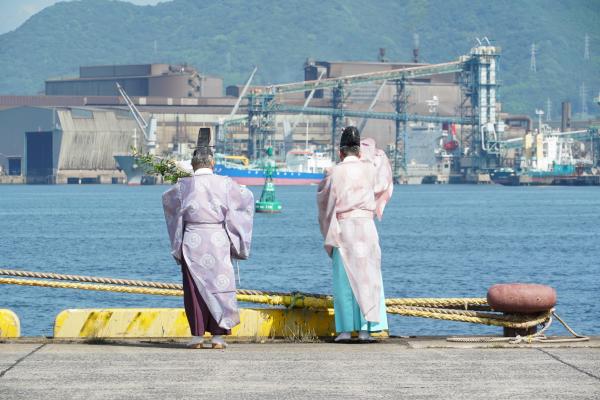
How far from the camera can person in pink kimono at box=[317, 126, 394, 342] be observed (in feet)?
34.2

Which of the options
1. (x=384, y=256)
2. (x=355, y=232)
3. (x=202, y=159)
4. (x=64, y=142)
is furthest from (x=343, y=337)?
(x=64, y=142)

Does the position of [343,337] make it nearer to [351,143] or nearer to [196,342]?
[196,342]

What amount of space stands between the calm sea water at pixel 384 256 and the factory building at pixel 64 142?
83965 millimetres

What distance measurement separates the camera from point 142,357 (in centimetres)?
941

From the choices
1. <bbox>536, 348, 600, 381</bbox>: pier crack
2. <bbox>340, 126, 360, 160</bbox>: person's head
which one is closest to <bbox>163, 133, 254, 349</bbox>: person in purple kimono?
<bbox>340, 126, 360, 160</bbox>: person's head

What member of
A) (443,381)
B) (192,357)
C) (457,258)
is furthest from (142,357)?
(457,258)

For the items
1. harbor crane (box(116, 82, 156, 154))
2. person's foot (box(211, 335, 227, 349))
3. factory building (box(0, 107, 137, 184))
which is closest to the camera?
person's foot (box(211, 335, 227, 349))

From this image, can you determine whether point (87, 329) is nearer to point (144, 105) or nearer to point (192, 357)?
point (192, 357)

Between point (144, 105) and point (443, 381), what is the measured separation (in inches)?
7084

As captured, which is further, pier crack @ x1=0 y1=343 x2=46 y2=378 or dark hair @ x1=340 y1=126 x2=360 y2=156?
dark hair @ x1=340 y1=126 x2=360 y2=156

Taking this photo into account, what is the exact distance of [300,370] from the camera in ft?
28.4

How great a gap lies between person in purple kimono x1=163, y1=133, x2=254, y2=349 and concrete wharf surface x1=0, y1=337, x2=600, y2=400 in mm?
282

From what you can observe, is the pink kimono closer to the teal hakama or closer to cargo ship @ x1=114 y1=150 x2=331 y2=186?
the teal hakama

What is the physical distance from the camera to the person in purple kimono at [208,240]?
1016cm
